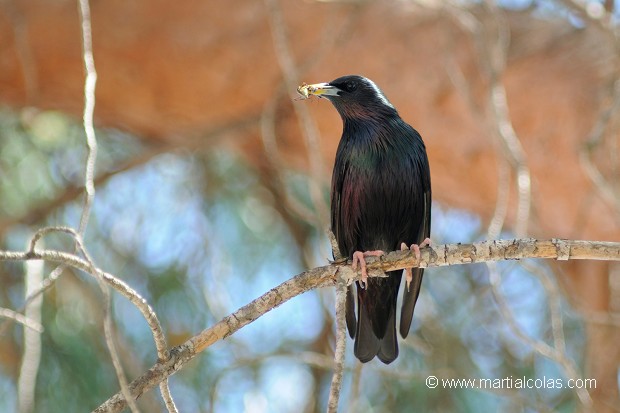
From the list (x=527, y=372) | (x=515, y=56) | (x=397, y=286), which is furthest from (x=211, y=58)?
(x=527, y=372)

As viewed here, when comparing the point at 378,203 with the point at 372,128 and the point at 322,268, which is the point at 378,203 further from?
the point at 322,268

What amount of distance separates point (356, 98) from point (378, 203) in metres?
0.52

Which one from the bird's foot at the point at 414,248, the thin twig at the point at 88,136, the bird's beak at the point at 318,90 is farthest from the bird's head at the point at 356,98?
the thin twig at the point at 88,136

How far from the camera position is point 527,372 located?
5.66 metres

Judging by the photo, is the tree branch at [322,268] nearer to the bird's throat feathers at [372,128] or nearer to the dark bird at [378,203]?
the dark bird at [378,203]

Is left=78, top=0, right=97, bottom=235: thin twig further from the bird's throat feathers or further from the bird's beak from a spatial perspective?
the bird's throat feathers

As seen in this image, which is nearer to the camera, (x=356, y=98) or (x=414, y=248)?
(x=414, y=248)

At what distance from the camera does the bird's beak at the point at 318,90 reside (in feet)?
11.7

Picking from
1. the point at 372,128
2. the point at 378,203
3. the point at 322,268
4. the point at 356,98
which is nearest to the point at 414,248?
the point at 322,268

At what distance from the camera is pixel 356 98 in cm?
386

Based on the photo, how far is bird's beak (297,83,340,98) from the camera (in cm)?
358

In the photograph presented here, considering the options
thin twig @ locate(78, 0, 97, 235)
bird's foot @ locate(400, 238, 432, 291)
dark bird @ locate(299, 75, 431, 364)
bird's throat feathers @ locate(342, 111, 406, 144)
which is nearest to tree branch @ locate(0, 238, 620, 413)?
bird's foot @ locate(400, 238, 432, 291)

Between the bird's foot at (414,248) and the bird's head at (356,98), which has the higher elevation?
the bird's head at (356,98)

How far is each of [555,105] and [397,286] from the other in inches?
82.2
